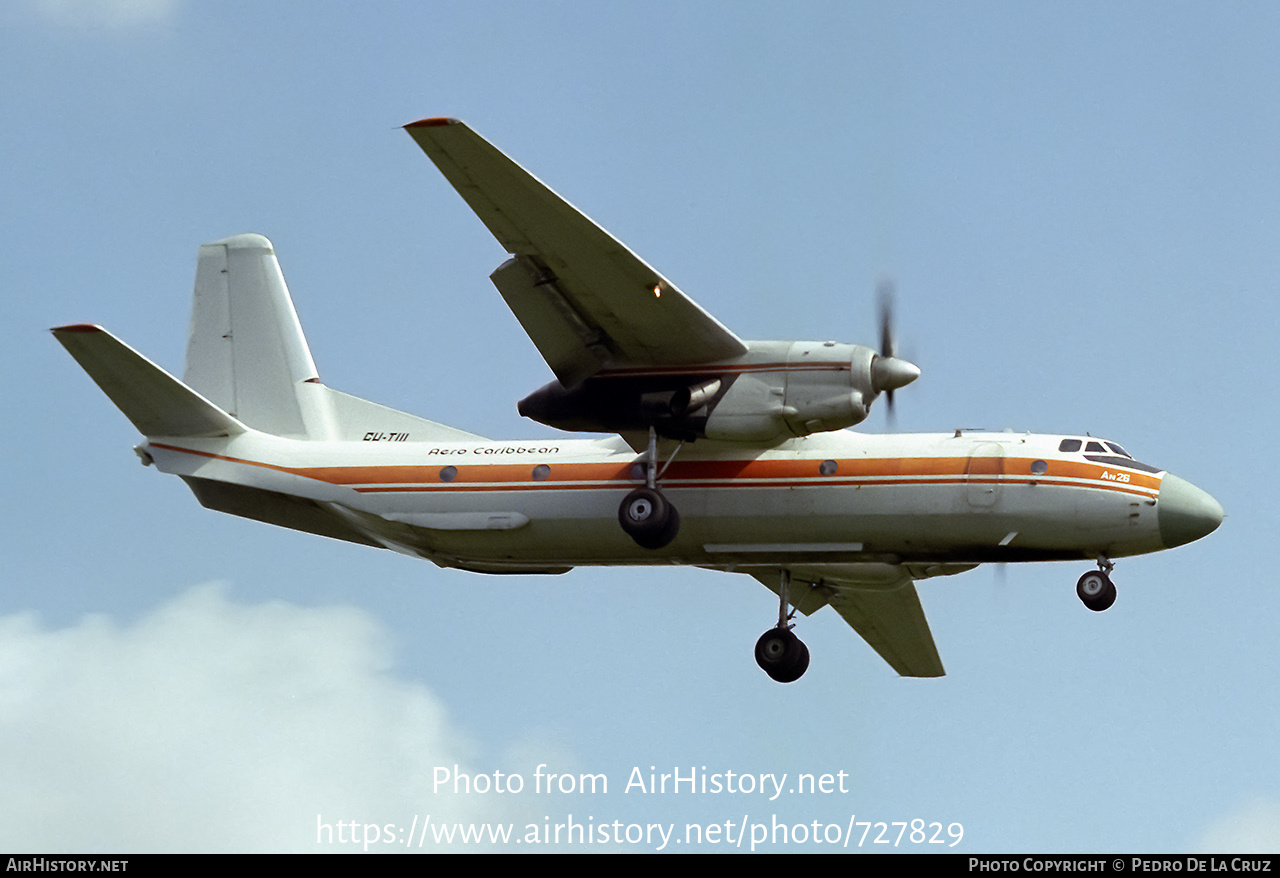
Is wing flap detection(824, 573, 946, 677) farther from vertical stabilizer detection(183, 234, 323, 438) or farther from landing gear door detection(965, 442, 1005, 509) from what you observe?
vertical stabilizer detection(183, 234, 323, 438)

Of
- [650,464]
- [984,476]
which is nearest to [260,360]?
[650,464]

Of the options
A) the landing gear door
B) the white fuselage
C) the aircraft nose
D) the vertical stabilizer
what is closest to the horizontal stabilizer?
the white fuselage

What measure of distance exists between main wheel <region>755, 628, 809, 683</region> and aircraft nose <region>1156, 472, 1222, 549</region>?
534 cm

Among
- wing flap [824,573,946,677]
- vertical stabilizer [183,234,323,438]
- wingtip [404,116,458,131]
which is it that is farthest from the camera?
wing flap [824,573,946,677]

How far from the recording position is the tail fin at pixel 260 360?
2573 cm

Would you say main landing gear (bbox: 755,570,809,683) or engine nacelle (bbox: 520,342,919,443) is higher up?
engine nacelle (bbox: 520,342,919,443)

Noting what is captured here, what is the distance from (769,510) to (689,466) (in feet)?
4.10

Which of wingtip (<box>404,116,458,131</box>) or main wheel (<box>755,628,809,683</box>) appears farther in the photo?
main wheel (<box>755,628,809,683</box>)

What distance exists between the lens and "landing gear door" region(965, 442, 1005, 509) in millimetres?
22266

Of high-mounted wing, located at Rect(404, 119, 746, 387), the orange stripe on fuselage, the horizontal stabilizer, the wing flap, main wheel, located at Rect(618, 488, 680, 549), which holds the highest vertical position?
high-mounted wing, located at Rect(404, 119, 746, 387)

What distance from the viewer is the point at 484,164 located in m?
20.5

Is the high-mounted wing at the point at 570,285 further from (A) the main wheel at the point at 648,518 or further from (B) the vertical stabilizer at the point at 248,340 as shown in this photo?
(B) the vertical stabilizer at the point at 248,340
